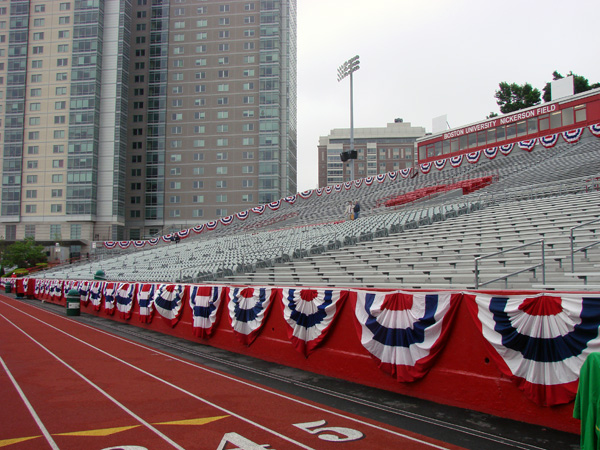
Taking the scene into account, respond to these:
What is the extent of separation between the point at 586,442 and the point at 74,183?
7867cm

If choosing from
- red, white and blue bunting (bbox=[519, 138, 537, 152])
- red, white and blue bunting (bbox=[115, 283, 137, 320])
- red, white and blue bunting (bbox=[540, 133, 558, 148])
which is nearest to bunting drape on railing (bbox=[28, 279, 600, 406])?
red, white and blue bunting (bbox=[115, 283, 137, 320])

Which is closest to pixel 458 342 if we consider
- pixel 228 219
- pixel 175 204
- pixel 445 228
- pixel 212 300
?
pixel 212 300

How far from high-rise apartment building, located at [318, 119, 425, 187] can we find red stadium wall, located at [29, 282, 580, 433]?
129 meters

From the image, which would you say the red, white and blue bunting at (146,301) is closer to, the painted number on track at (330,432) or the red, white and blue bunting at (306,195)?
the painted number on track at (330,432)

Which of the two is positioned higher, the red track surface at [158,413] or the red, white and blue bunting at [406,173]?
the red, white and blue bunting at [406,173]

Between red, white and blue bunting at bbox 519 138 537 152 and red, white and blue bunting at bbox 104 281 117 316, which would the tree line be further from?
red, white and blue bunting at bbox 104 281 117 316

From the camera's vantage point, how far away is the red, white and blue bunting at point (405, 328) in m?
7.02

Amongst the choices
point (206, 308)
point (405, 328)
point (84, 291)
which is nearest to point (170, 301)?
point (206, 308)

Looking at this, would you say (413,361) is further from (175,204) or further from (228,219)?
(175,204)

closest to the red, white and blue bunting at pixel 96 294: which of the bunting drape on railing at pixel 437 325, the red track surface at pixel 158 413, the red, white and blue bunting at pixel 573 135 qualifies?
the red track surface at pixel 158 413

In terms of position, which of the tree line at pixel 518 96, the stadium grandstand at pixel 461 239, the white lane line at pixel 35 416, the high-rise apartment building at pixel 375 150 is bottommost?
the white lane line at pixel 35 416

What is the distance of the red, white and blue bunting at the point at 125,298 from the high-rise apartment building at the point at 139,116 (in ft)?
184

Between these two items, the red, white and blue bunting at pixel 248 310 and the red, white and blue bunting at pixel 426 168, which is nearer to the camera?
the red, white and blue bunting at pixel 248 310

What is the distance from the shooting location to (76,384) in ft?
27.5
